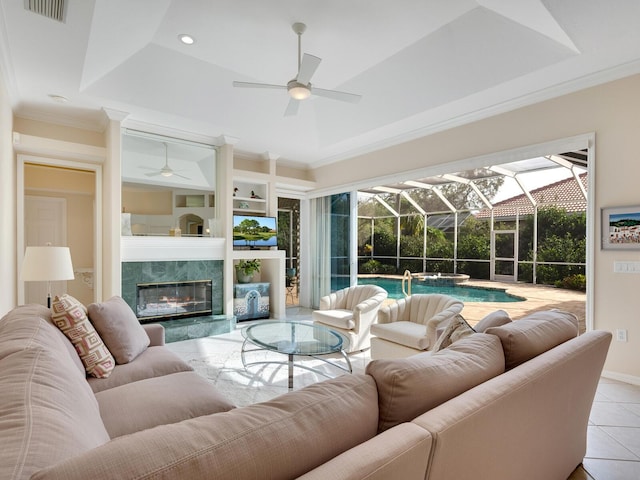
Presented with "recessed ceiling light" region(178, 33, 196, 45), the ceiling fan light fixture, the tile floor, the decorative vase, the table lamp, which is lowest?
the tile floor

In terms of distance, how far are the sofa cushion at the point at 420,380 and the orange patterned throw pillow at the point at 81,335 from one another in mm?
1738

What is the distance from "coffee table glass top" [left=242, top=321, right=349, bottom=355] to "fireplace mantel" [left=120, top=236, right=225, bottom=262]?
199 centimetres

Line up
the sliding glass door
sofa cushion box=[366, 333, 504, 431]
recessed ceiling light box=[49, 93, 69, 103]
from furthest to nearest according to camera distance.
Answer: the sliding glass door
recessed ceiling light box=[49, 93, 69, 103]
sofa cushion box=[366, 333, 504, 431]

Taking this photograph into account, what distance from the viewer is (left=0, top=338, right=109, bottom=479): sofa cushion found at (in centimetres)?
68

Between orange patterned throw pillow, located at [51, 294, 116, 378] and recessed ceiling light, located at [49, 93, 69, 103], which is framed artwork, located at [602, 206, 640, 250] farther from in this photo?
recessed ceiling light, located at [49, 93, 69, 103]

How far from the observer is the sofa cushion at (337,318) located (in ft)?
13.1

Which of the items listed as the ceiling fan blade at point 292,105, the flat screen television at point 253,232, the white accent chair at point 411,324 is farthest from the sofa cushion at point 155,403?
the flat screen television at point 253,232

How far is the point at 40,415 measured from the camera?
0.85m

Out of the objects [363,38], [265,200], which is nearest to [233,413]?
[363,38]

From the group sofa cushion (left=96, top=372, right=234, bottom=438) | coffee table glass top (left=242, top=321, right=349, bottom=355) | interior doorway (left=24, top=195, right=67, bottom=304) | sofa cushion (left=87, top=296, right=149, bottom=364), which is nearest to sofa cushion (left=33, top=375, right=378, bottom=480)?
sofa cushion (left=96, top=372, right=234, bottom=438)

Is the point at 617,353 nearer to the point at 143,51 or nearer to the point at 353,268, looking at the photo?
the point at 353,268

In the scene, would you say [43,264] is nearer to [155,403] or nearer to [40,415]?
[155,403]

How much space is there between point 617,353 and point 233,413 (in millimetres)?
3765

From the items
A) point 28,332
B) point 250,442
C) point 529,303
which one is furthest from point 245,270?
point 529,303
